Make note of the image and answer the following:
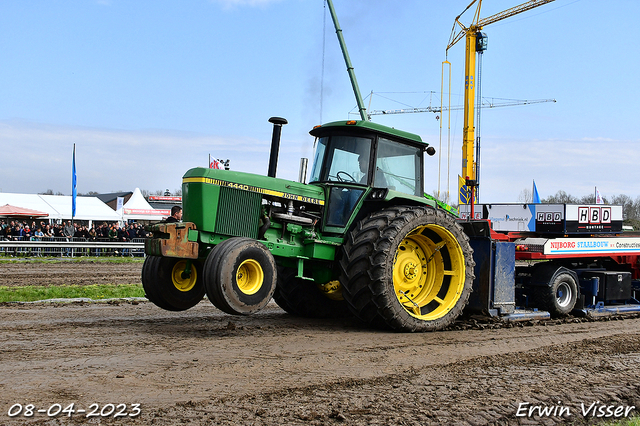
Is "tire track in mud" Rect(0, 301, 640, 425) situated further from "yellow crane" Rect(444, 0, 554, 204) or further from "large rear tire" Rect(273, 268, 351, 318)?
"yellow crane" Rect(444, 0, 554, 204)

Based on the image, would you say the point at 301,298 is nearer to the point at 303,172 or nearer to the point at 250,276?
the point at 303,172

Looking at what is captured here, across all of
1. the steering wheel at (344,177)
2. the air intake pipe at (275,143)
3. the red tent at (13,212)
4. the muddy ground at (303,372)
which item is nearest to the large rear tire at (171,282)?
the muddy ground at (303,372)

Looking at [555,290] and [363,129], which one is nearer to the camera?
[363,129]

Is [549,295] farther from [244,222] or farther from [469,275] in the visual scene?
[244,222]

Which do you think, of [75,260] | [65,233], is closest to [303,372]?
[75,260]

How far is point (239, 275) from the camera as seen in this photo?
21.3 ft

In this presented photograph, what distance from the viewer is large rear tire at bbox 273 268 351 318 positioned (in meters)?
8.64

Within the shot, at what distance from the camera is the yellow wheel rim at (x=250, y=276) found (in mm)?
6477

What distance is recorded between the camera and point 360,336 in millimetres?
7020

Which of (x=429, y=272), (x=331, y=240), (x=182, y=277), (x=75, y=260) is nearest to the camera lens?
(x=182, y=277)

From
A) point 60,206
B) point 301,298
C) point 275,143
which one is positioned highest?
point 275,143

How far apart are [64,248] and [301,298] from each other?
18.4 m

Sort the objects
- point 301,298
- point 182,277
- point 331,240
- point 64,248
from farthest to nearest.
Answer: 1. point 64,248
2. point 301,298
3. point 331,240
4. point 182,277

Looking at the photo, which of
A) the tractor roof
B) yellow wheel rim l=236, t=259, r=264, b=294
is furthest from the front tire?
yellow wheel rim l=236, t=259, r=264, b=294
